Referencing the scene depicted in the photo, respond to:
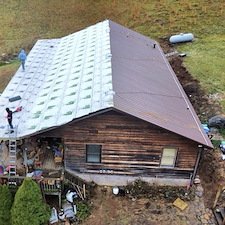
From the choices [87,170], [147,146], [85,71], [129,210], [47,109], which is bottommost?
[129,210]

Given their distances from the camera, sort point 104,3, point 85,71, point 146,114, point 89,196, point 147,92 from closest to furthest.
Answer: point 146,114
point 89,196
point 147,92
point 85,71
point 104,3

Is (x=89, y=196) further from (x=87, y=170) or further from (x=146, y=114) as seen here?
(x=146, y=114)

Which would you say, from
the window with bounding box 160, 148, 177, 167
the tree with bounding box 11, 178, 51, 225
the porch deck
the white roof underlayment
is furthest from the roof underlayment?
the tree with bounding box 11, 178, 51, 225

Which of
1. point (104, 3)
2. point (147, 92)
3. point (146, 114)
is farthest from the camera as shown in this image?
point (104, 3)

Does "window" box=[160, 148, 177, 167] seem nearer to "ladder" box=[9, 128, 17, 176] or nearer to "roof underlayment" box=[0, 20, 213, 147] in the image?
"roof underlayment" box=[0, 20, 213, 147]

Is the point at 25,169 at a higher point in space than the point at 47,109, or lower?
lower

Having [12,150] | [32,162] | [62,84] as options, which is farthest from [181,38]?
[12,150]

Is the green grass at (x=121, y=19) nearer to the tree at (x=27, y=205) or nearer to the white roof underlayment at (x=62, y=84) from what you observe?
the white roof underlayment at (x=62, y=84)

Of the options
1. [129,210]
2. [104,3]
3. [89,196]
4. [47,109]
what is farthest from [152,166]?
[104,3]

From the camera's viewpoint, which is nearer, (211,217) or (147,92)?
(211,217)
